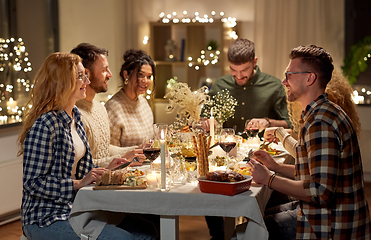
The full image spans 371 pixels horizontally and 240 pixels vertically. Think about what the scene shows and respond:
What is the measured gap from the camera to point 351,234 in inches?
67.4

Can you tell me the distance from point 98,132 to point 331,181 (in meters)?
1.66

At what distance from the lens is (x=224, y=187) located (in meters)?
1.71

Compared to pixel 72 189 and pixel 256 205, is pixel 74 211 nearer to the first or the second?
pixel 72 189

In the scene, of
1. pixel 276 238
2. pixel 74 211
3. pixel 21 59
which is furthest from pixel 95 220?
pixel 21 59

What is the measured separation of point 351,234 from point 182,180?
2.54 feet

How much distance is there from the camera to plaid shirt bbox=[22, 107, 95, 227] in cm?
193

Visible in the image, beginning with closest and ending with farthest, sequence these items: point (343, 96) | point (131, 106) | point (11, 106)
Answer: point (343, 96) → point (131, 106) → point (11, 106)

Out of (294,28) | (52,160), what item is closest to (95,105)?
(52,160)

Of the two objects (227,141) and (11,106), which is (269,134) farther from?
(11,106)

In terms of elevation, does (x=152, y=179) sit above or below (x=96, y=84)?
below

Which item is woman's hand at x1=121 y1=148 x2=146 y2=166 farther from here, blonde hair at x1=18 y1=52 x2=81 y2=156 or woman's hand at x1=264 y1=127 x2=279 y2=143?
woman's hand at x1=264 y1=127 x2=279 y2=143

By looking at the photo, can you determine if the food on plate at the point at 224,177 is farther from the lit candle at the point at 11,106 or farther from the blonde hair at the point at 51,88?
the lit candle at the point at 11,106

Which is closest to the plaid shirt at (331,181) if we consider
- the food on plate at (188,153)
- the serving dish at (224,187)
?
the serving dish at (224,187)

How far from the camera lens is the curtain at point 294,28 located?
16.8 ft
